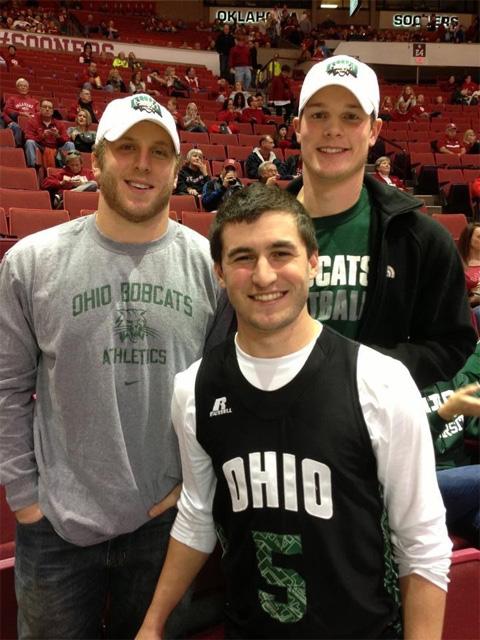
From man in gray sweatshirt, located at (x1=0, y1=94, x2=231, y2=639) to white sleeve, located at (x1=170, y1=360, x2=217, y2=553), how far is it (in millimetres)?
74

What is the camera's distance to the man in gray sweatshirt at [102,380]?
132cm

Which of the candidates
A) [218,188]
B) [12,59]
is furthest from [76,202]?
[12,59]

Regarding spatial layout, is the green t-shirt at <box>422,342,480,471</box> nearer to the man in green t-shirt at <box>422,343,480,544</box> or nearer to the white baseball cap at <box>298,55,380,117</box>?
the man in green t-shirt at <box>422,343,480,544</box>

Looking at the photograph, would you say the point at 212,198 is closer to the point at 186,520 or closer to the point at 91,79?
the point at 186,520

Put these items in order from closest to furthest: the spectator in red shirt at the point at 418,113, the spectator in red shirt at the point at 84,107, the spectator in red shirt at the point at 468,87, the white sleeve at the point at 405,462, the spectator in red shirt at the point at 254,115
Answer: the white sleeve at the point at 405,462, the spectator in red shirt at the point at 84,107, the spectator in red shirt at the point at 254,115, the spectator in red shirt at the point at 418,113, the spectator in red shirt at the point at 468,87

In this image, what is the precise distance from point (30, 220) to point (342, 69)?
4.28 metres

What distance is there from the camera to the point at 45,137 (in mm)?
7930

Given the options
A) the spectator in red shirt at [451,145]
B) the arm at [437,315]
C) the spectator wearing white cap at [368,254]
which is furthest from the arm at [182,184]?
the arm at [437,315]

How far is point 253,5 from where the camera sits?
21062 mm

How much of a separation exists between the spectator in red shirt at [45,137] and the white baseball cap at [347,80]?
21.3 ft

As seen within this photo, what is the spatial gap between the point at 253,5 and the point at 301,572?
2266 centimetres

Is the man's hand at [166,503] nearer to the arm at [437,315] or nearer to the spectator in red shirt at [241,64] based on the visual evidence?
the arm at [437,315]

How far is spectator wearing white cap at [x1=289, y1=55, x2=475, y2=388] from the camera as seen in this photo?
1.38 m

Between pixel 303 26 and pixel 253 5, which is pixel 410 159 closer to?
pixel 303 26
